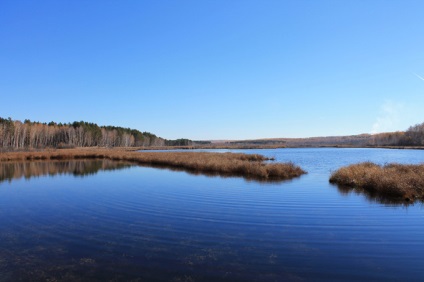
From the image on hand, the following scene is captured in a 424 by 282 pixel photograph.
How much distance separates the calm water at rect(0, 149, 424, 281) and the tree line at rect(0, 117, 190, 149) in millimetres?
76295

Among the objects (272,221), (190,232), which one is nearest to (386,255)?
(272,221)

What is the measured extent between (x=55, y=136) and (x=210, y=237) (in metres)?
120

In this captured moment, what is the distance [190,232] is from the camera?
10570 mm

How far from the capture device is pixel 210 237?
9.98m

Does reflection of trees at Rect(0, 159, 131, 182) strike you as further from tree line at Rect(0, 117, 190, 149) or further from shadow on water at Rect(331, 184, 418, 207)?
tree line at Rect(0, 117, 190, 149)

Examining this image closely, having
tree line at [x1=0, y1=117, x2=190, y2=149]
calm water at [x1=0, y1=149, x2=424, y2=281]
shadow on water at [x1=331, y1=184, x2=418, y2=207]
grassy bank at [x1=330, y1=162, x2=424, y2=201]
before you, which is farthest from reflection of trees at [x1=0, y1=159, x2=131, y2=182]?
tree line at [x1=0, y1=117, x2=190, y2=149]

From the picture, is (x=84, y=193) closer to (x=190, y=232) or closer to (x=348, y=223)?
(x=190, y=232)

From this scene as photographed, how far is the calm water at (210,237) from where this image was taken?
728 cm

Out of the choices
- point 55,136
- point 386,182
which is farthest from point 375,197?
point 55,136

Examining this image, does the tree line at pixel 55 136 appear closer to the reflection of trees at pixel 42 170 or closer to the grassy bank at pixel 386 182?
the reflection of trees at pixel 42 170

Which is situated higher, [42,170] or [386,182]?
[386,182]

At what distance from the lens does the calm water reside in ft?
23.9

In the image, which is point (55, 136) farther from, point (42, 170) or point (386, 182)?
point (386, 182)

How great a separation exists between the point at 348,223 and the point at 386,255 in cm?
351
